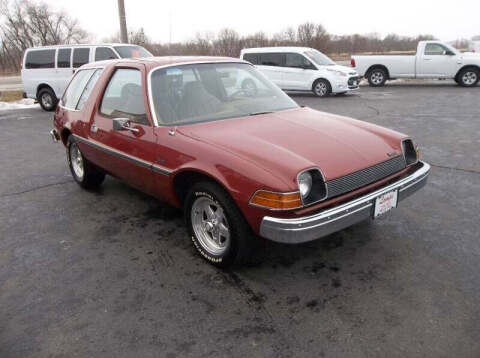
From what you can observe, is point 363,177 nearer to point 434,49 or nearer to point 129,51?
point 129,51

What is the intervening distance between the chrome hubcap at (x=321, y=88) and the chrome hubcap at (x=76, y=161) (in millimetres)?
10854

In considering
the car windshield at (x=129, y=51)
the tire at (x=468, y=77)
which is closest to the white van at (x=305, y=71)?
the car windshield at (x=129, y=51)

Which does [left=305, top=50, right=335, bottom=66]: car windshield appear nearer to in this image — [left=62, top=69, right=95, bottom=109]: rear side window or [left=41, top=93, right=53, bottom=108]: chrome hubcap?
[left=41, top=93, right=53, bottom=108]: chrome hubcap

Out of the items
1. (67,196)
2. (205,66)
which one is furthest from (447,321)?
(67,196)

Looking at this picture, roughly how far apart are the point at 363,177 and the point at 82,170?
3696 mm

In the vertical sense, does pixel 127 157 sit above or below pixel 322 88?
below

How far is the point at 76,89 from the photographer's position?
5094 mm

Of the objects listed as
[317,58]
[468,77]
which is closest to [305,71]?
[317,58]

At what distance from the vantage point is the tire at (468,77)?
15.5 m

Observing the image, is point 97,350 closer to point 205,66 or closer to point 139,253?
point 139,253

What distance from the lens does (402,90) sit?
15.7 metres

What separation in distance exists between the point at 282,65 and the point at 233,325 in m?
13.4

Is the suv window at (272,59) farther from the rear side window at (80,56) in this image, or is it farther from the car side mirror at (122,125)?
the car side mirror at (122,125)

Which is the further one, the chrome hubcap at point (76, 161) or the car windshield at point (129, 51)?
the car windshield at point (129, 51)
